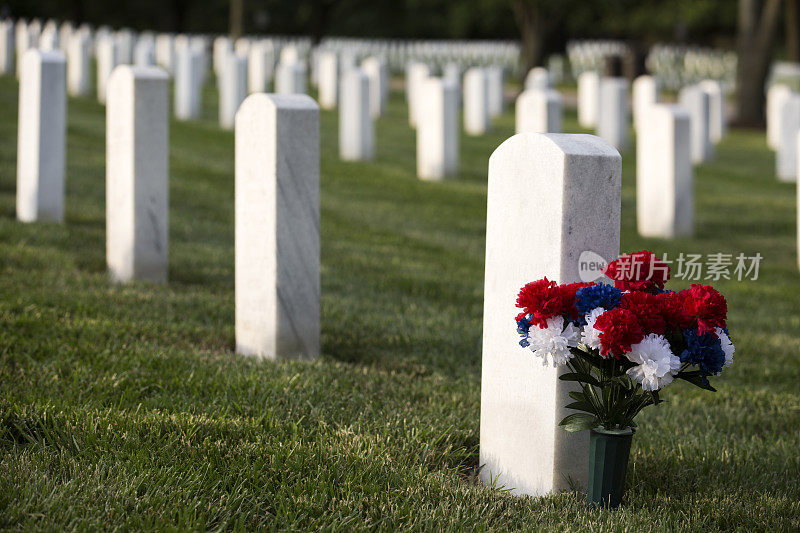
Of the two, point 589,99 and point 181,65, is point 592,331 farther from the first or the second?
point 589,99

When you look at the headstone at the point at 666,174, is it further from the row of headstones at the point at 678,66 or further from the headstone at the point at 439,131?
the row of headstones at the point at 678,66

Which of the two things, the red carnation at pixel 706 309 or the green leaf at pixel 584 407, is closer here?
the red carnation at pixel 706 309

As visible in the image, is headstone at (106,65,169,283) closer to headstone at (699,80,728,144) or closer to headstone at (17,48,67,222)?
headstone at (17,48,67,222)

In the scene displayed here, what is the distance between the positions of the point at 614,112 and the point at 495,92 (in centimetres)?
551

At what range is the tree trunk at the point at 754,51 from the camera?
19.2 m

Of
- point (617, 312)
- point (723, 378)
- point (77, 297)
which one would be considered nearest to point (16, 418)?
point (77, 297)

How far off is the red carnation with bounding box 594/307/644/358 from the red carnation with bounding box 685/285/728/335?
0.18 m

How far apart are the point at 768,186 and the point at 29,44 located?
1581 cm

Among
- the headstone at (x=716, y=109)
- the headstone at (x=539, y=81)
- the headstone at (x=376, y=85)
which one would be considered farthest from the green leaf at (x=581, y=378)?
the headstone at (x=539, y=81)

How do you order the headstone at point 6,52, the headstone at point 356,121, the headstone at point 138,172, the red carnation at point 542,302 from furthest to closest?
1. the headstone at point 6,52
2. the headstone at point 356,121
3. the headstone at point 138,172
4. the red carnation at point 542,302

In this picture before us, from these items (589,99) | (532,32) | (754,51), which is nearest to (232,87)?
(589,99)

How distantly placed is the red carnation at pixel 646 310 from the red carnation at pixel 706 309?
92 mm

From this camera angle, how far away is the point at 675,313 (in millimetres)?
2842

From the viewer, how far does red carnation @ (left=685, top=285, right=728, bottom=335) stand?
2822 mm
